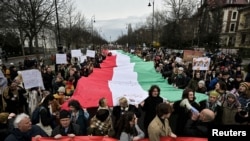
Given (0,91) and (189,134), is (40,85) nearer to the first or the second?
(0,91)

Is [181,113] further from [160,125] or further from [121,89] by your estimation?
[121,89]

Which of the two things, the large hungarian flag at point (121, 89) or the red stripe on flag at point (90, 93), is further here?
the large hungarian flag at point (121, 89)

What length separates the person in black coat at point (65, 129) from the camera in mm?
3957

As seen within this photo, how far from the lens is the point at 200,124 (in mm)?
3969

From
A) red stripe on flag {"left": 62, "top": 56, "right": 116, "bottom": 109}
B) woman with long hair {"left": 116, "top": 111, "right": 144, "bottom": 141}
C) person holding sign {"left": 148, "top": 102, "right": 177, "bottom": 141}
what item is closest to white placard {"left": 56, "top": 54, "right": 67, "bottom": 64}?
red stripe on flag {"left": 62, "top": 56, "right": 116, "bottom": 109}

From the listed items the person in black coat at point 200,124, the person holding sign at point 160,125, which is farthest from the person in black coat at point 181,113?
the person holding sign at point 160,125

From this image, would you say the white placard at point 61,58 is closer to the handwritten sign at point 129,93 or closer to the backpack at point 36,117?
the handwritten sign at point 129,93

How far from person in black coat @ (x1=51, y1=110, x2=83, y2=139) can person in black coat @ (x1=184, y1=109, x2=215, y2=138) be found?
188cm

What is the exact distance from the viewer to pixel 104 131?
14.3 feet

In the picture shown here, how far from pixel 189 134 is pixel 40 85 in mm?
5064

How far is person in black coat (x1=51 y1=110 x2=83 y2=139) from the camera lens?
13.0 ft

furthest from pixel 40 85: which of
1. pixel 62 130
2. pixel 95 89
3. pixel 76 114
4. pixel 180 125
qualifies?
pixel 180 125

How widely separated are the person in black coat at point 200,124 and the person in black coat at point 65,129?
188 centimetres

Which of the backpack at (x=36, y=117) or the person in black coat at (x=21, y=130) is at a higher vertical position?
the person in black coat at (x=21, y=130)
